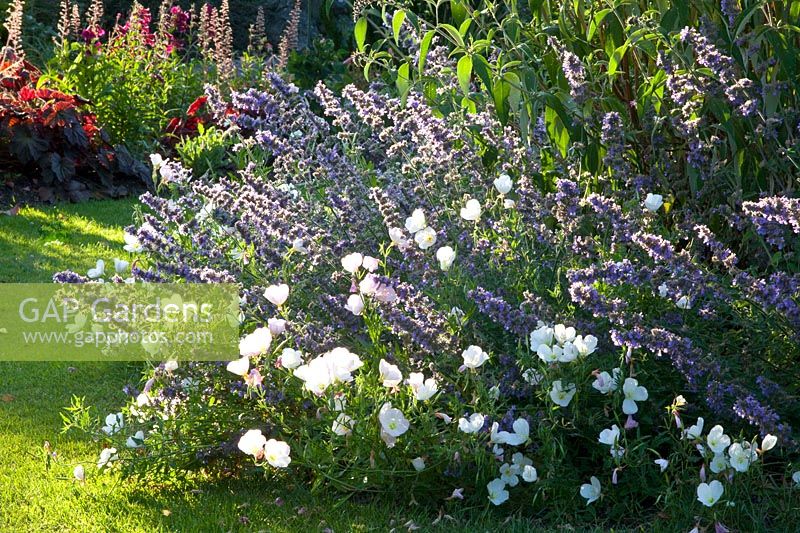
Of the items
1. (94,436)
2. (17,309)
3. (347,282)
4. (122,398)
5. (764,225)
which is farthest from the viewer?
(17,309)

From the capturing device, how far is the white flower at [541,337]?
2715 mm

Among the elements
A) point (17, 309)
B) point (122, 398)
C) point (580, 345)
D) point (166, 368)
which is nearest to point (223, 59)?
point (17, 309)

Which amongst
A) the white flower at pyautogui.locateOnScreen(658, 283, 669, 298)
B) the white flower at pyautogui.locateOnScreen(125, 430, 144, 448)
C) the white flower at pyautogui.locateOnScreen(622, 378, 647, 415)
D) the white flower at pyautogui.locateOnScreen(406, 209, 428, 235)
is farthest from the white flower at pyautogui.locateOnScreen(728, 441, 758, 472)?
the white flower at pyautogui.locateOnScreen(125, 430, 144, 448)

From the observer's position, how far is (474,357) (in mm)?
2734

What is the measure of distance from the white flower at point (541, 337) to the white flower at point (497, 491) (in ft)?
1.36

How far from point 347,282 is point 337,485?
2.67 feet

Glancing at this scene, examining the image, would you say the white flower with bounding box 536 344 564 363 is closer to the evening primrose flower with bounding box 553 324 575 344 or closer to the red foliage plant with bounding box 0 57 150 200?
the evening primrose flower with bounding box 553 324 575 344

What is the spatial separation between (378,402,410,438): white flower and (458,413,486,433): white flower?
15 cm

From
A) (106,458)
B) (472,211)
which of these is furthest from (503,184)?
(106,458)

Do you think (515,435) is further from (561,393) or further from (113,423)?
(113,423)

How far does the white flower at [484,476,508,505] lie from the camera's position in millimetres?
2775

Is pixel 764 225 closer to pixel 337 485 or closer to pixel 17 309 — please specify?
pixel 337 485

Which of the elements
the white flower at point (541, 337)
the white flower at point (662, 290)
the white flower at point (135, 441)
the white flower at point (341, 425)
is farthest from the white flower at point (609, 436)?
the white flower at point (135, 441)

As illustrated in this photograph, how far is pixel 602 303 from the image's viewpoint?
2.72m
